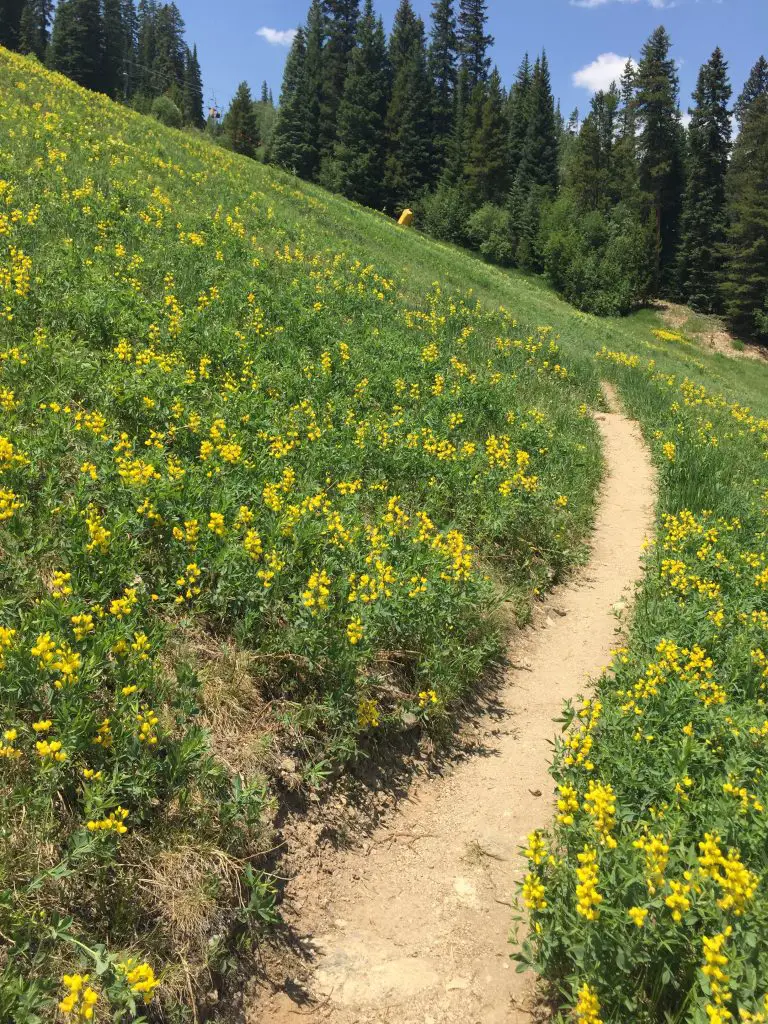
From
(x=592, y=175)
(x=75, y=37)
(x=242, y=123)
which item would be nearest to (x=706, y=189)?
(x=592, y=175)

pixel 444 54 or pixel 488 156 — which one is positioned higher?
pixel 444 54

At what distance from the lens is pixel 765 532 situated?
8.32 metres

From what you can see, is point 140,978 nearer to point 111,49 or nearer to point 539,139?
point 539,139

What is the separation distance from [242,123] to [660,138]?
4088cm

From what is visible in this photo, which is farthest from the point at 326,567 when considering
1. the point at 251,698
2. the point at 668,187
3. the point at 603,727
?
the point at 668,187

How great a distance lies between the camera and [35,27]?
7656cm

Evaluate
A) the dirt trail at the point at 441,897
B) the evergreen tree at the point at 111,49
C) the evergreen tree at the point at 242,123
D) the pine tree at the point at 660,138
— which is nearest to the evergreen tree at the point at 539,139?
the pine tree at the point at 660,138

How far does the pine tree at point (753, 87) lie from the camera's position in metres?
69.4

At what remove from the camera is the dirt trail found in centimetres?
332

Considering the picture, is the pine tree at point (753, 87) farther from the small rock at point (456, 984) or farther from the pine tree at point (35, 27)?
the small rock at point (456, 984)

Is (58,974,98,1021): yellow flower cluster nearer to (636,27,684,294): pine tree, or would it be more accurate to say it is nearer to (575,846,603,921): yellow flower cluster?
(575,846,603,921): yellow flower cluster

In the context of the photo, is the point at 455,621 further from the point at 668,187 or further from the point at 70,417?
the point at 668,187

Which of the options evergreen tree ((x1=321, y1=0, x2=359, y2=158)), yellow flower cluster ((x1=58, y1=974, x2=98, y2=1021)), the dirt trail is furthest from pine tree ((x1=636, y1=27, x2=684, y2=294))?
yellow flower cluster ((x1=58, y1=974, x2=98, y2=1021))

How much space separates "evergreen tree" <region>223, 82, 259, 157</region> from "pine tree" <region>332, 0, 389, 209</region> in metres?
10.1
